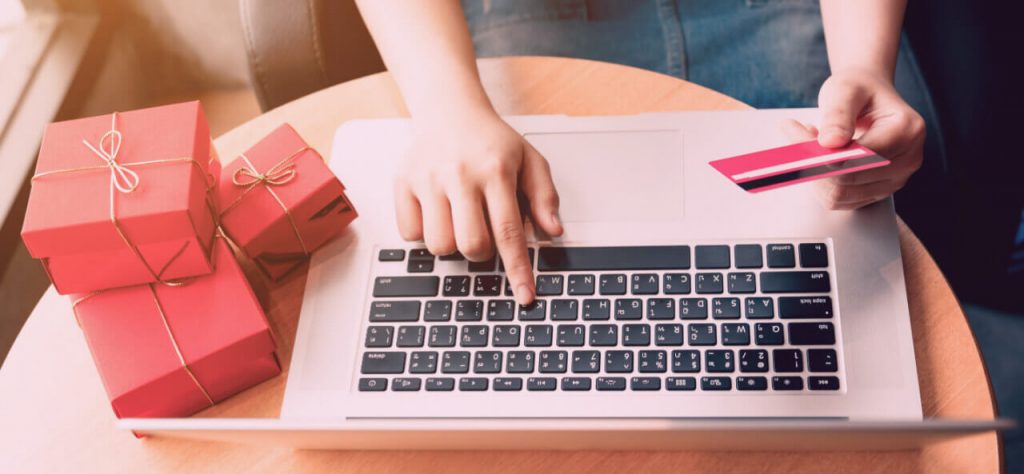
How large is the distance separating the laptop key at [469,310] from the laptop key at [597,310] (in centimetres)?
9

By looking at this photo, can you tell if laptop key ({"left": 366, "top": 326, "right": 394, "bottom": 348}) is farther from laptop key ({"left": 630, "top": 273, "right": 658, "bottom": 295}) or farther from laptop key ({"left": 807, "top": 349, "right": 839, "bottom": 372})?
laptop key ({"left": 807, "top": 349, "right": 839, "bottom": 372})

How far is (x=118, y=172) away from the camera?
25.7 inches

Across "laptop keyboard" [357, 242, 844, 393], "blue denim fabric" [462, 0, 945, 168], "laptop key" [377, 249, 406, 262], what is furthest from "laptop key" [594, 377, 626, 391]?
"blue denim fabric" [462, 0, 945, 168]

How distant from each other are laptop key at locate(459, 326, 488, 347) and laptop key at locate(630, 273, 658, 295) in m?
0.14

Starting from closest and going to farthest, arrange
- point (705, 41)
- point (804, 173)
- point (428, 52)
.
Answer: point (804, 173) < point (428, 52) < point (705, 41)

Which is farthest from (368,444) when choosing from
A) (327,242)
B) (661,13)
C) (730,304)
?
(661,13)

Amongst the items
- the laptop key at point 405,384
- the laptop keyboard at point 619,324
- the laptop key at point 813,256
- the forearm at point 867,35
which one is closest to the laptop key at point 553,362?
the laptop keyboard at point 619,324

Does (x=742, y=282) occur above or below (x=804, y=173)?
below

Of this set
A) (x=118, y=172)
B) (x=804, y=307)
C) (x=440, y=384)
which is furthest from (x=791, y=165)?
(x=118, y=172)

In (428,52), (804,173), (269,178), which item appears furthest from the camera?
(428,52)

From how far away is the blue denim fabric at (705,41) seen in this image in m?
0.97

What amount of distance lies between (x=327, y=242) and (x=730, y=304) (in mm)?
385

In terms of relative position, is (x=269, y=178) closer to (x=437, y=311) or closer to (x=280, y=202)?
(x=280, y=202)

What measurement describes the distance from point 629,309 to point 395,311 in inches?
8.2
